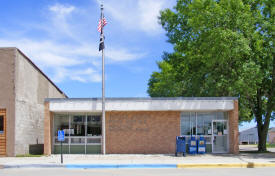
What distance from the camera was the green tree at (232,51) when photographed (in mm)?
21812

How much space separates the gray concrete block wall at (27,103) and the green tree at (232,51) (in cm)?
1164

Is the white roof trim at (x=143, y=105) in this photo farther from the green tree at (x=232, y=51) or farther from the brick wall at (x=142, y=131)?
the green tree at (x=232, y=51)

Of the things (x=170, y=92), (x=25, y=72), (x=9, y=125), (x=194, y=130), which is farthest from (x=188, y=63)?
(x=9, y=125)

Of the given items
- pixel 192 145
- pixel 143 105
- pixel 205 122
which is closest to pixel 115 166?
pixel 143 105

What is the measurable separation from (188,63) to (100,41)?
361 inches

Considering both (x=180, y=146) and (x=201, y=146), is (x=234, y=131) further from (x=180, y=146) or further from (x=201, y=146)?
(x=180, y=146)

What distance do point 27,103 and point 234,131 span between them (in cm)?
1350

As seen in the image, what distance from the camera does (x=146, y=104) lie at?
2189cm

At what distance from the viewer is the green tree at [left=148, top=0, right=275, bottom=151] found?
21812 mm

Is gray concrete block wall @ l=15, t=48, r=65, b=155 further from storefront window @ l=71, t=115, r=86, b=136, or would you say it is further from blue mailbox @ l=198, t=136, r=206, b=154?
blue mailbox @ l=198, t=136, r=206, b=154

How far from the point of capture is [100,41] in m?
22.1

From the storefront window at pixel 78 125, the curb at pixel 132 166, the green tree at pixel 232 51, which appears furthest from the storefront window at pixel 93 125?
the green tree at pixel 232 51

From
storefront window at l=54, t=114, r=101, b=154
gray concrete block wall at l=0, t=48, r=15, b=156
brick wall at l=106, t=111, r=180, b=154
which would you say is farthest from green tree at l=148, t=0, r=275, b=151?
gray concrete block wall at l=0, t=48, r=15, b=156

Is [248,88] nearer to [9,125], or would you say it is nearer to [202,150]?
[202,150]
